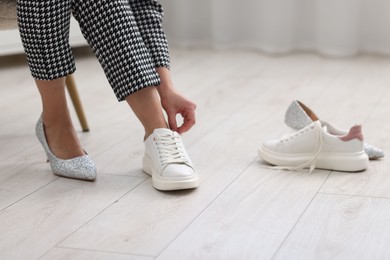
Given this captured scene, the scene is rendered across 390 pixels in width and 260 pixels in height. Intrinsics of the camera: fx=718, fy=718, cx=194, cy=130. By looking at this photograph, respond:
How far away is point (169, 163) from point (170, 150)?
3 cm

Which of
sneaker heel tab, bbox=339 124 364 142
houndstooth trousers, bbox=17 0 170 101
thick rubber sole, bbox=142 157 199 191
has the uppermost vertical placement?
houndstooth trousers, bbox=17 0 170 101

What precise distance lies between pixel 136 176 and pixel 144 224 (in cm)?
28

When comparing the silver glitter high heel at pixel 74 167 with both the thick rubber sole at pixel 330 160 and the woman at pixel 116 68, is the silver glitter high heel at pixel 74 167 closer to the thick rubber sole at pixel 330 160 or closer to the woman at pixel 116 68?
the woman at pixel 116 68

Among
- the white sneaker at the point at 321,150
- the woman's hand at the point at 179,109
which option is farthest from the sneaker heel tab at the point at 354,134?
the woman's hand at the point at 179,109

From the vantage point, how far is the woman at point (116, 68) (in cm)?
133

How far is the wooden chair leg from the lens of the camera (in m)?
1.74

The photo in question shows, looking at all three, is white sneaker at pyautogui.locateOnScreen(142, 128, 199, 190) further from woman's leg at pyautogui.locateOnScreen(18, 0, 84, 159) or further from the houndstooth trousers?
woman's leg at pyautogui.locateOnScreen(18, 0, 84, 159)

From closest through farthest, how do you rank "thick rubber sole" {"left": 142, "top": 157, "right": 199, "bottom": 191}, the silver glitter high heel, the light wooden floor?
the light wooden floor, "thick rubber sole" {"left": 142, "top": 157, "right": 199, "bottom": 191}, the silver glitter high heel

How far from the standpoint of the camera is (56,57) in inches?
53.5

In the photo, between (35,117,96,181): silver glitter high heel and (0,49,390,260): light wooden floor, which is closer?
(0,49,390,260): light wooden floor

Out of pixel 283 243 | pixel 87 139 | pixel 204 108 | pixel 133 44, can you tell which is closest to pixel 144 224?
pixel 283 243

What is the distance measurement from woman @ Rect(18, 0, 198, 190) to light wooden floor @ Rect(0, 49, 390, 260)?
39mm

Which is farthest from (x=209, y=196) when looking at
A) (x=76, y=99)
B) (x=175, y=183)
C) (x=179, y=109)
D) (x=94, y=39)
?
(x=76, y=99)

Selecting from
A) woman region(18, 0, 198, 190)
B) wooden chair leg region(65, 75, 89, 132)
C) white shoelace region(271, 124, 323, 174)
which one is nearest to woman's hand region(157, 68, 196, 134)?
woman region(18, 0, 198, 190)
